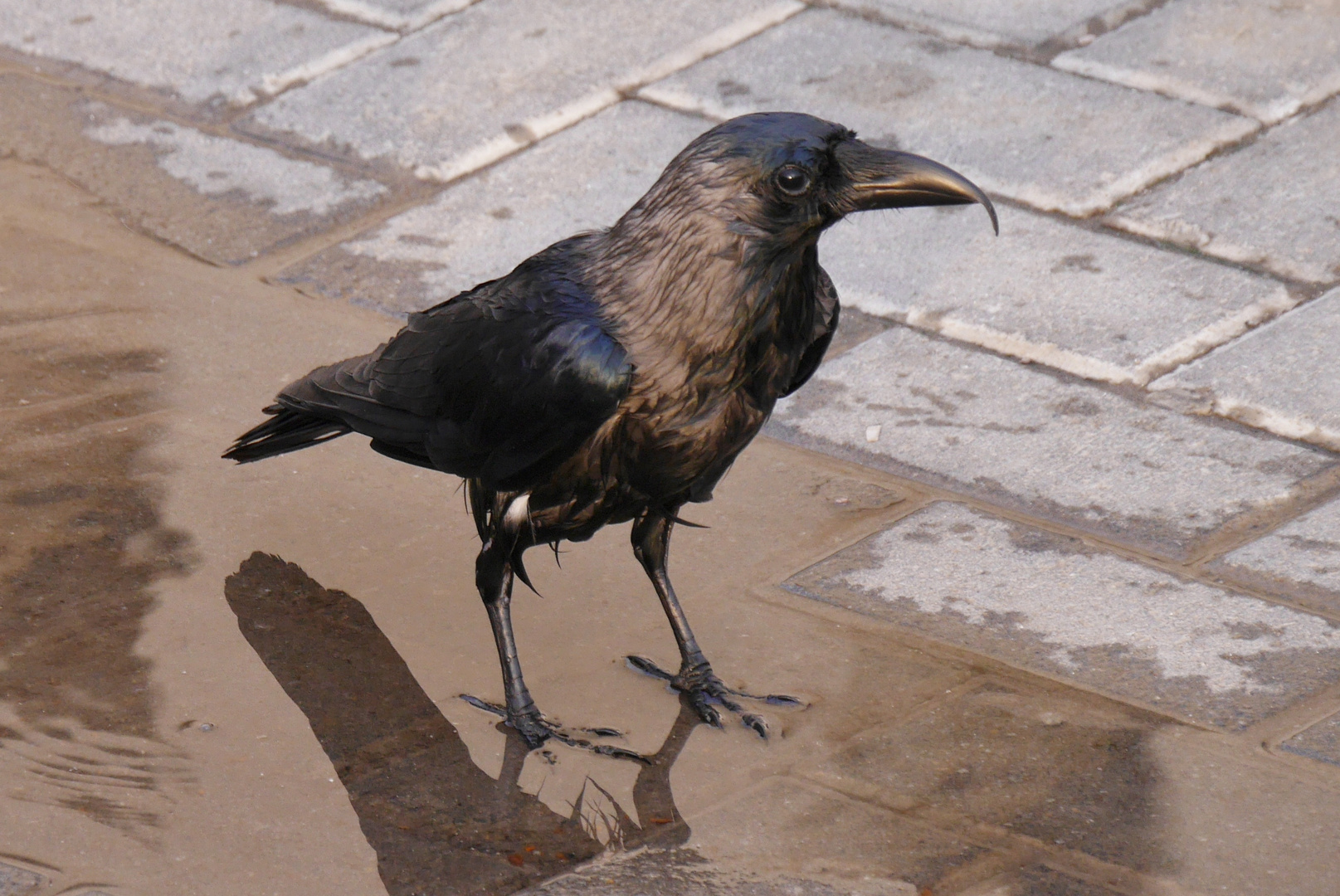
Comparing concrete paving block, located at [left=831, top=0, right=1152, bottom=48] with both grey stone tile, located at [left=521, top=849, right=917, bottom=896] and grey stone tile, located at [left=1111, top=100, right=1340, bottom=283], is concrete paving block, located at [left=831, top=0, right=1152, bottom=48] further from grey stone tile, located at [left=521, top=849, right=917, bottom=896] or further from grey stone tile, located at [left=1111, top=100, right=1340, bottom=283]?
grey stone tile, located at [left=521, top=849, right=917, bottom=896]

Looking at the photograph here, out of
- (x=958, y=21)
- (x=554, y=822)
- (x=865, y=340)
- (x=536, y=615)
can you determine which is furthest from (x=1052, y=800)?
(x=958, y=21)

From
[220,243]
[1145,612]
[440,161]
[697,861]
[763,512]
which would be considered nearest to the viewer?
[697,861]

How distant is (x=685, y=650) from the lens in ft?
14.1

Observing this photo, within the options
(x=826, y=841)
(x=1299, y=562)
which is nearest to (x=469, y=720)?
(x=826, y=841)

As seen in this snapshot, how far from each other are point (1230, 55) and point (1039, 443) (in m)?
2.76

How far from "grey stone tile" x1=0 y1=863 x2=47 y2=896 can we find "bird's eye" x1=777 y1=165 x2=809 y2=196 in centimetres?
208

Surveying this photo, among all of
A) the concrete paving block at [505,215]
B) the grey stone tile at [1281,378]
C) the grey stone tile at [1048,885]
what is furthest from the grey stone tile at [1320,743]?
the concrete paving block at [505,215]

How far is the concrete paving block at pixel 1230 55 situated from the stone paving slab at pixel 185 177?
118 inches

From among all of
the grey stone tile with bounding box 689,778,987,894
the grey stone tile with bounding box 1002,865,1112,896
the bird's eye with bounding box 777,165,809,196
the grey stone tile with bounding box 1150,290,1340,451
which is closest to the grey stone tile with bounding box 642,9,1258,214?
the grey stone tile with bounding box 1150,290,1340,451

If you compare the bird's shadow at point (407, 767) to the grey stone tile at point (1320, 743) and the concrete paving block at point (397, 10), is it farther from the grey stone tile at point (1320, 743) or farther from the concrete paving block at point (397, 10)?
the concrete paving block at point (397, 10)

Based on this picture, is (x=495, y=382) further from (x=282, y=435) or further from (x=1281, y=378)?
(x=1281, y=378)

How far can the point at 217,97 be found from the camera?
287 inches

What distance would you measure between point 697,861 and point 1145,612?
1.46 m

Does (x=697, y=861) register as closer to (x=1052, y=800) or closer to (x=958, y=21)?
(x=1052, y=800)
